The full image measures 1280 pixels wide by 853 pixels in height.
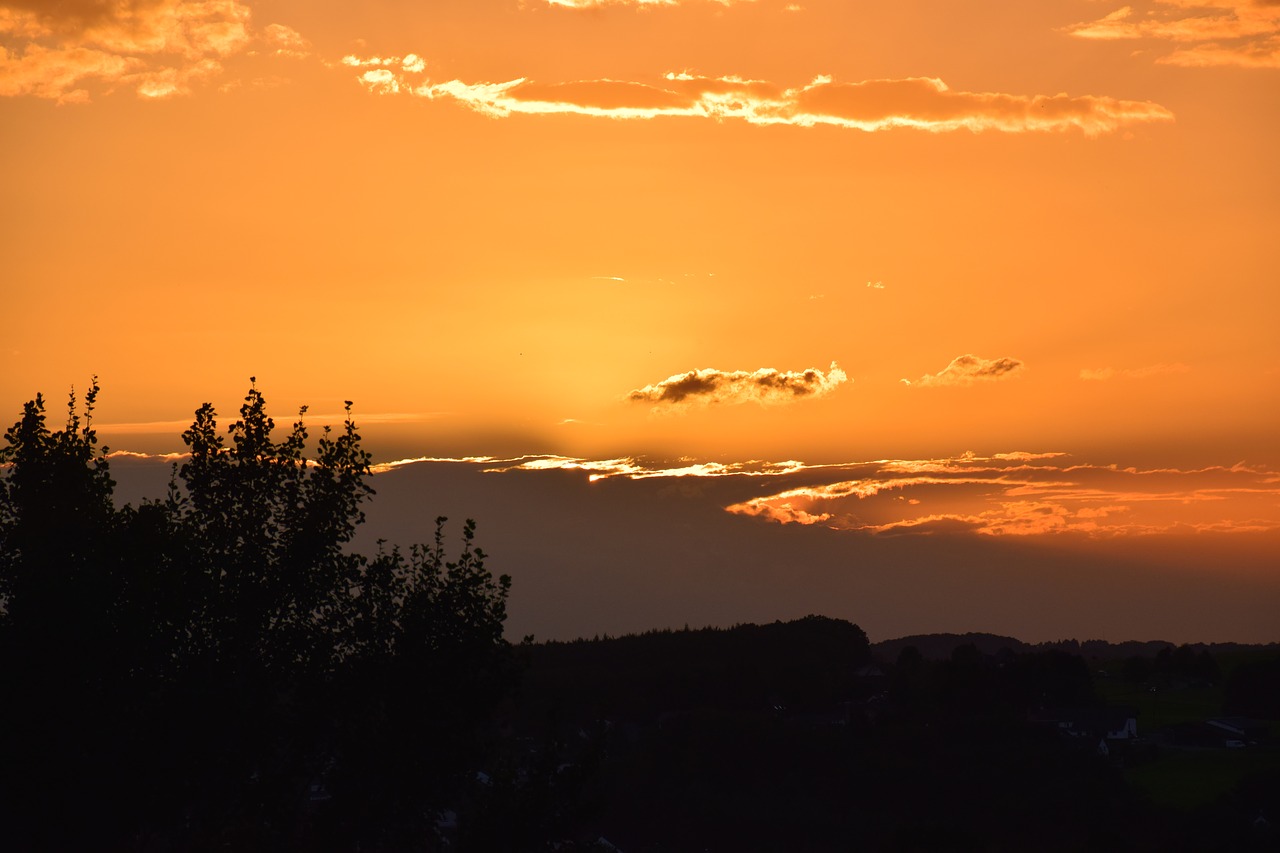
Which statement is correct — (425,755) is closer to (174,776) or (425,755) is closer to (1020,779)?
(174,776)

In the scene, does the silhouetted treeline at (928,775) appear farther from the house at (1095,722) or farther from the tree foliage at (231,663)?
the tree foliage at (231,663)

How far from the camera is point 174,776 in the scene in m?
44.1

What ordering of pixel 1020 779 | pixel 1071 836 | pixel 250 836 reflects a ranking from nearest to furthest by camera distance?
pixel 250 836 → pixel 1071 836 → pixel 1020 779

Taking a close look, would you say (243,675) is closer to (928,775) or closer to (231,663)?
(231,663)

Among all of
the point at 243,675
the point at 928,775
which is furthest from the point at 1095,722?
the point at 243,675

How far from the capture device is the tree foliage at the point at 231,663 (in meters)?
43.1

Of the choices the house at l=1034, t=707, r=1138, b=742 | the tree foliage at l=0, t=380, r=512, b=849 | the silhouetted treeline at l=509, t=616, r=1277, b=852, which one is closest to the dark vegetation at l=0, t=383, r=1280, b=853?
the tree foliage at l=0, t=380, r=512, b=849

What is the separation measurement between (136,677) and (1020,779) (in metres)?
131

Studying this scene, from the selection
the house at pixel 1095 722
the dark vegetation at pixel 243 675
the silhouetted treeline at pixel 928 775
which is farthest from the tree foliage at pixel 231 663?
the house at pixel 1095 722

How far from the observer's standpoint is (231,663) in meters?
45.3

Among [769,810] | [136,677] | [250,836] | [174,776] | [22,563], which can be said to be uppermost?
[22,563]

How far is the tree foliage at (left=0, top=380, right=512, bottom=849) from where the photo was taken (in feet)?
141

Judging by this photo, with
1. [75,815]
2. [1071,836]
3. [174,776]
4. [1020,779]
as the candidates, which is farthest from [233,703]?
[1020,779]

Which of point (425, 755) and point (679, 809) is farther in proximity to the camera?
point (679, 809)
